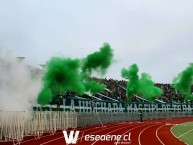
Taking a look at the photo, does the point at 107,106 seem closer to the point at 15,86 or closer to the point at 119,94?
the point at 119,94

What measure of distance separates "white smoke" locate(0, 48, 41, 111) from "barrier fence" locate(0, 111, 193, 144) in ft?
2.96

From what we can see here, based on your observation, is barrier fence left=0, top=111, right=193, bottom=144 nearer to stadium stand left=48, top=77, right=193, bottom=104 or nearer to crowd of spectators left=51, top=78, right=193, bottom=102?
stadium stand left=48, top=77, right=193, bottom=104

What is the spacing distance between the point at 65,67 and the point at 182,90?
47738 mm

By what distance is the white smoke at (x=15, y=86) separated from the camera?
24.1 metres

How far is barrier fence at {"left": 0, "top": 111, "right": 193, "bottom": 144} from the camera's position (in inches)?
884

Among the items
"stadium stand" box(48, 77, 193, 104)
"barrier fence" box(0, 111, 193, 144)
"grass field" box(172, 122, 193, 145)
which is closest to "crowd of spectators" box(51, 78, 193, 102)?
"stadium stand" box(48, 77, 193, 104)

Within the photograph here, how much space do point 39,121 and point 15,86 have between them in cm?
337

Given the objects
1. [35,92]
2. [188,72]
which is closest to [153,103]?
[188,72]

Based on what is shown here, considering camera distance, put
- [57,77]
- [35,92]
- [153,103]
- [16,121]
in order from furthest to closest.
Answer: [153,103], [57,77], [35,92], [16,121]

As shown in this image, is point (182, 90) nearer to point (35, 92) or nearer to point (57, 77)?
point (57, 77)

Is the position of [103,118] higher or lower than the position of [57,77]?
lower

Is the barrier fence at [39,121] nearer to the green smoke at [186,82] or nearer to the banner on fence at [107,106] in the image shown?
the banner on fence at [107,106]

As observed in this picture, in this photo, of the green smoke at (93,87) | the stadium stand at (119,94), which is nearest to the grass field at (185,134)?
the stadium stand at (119,94)

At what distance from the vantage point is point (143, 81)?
75.1 m
